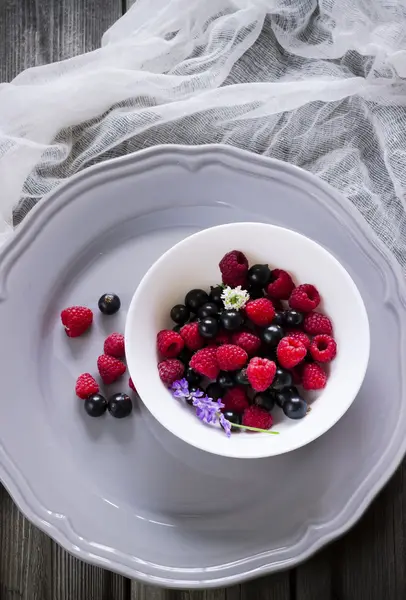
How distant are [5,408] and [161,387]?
0.87ft

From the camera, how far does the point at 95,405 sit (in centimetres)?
105

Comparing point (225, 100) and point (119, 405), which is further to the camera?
point (225, 100)

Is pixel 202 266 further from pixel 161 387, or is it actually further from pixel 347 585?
pixel 347 585

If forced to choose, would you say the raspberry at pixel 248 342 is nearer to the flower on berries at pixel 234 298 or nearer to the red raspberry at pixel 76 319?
the flower on berries at pixel 234 298

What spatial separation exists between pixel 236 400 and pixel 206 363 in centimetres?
7

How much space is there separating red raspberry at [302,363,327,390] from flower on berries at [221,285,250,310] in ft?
0.45

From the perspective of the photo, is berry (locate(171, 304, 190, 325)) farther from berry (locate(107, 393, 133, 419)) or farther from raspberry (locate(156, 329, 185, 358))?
berry (locate(107, 393, 133, 419))

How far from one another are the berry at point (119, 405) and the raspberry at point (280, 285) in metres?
0.28

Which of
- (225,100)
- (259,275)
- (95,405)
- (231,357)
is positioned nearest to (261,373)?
(231,357)

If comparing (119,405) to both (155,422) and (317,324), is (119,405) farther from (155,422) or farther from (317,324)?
(317,324)

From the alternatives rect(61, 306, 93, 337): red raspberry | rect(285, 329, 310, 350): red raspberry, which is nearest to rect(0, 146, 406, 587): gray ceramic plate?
rect(61, 306, 93, 337): red raspberry

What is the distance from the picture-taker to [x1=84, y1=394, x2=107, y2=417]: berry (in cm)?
105

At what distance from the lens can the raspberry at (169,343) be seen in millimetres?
1009

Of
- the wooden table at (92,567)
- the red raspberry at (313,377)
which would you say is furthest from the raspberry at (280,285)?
the wooden table at (92,567)
